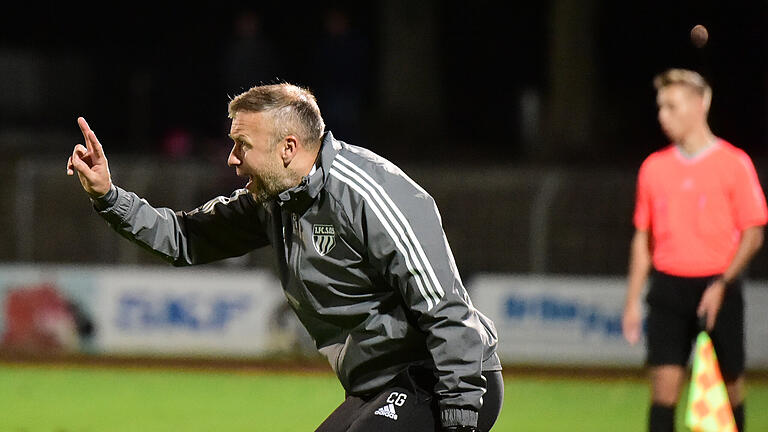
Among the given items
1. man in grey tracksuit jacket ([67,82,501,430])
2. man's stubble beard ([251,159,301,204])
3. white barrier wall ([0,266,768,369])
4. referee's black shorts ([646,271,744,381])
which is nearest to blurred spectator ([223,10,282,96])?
A: white barrier wall ([0,266,768,369])

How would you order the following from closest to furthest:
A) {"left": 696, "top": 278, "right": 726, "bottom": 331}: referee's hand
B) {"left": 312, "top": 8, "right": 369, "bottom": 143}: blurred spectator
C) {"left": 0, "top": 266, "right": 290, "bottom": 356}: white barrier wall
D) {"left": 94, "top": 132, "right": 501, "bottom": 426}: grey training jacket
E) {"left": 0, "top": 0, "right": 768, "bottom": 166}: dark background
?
{"left": 94, "top": 132, "right": 501, "bottom": 426}: grey training jacket < {"left": 696, "top": 278, "right": 726, "bottom": 331}: referee's hand < {"left": 0, "top": 266, "right": 290, "bottom": 356}: white barrier wall < {"left": 312, "top": 8, "right": 369, "bottom": 143}: blurred spectator < {"left": 0, "top": 0, "right": 768, "bottom": 166}: dark background

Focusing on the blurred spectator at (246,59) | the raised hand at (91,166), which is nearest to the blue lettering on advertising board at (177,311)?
the blurred spectator at (246,59)

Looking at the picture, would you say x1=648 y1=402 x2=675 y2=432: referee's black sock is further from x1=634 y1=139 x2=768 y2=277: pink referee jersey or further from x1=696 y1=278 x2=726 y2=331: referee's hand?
x1=634 y1=139 x2=768 y2=277: pink referee jersey

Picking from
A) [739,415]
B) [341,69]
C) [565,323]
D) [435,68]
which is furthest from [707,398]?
[435,68]

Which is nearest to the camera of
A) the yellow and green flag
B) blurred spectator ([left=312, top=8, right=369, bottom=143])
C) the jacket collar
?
the jacket collar

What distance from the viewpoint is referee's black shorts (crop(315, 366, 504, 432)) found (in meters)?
4.21

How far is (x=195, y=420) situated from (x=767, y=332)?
658cm

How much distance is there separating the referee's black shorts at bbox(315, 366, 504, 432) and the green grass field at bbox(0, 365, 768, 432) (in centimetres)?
442

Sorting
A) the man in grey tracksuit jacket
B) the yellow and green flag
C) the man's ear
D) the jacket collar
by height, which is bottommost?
the yellow and green flag

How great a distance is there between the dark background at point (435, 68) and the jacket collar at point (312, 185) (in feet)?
50.1

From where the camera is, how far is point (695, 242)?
21.4 ft

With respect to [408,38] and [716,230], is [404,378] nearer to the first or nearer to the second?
[716,230]

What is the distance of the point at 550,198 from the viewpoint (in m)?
13.8

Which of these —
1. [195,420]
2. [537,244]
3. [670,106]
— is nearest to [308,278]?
[670,106]
